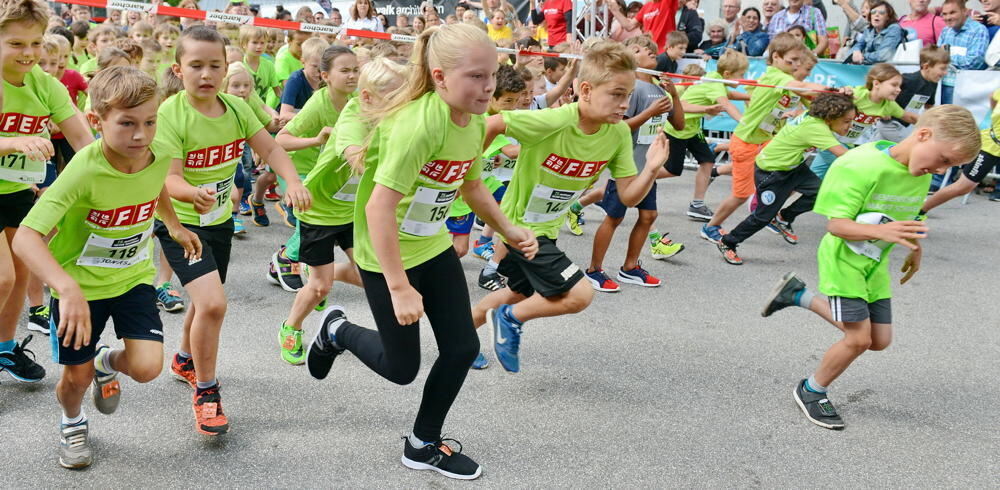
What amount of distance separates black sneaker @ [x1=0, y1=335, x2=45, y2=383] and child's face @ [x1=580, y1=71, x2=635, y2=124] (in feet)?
9.44

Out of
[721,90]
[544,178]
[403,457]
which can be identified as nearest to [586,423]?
[403,457]

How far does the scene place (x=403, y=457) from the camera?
129 inches

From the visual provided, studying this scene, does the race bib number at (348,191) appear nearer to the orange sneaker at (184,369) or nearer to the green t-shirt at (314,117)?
Result: the green t-shirt at (314,117)

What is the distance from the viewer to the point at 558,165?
428cm

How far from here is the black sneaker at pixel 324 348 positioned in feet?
11.6

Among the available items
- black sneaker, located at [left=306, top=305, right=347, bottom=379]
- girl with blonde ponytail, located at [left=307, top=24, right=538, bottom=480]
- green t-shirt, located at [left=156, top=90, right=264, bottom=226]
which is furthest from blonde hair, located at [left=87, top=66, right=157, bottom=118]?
black sneaker, located at [left=306, top=305, right=347, bottom=379]

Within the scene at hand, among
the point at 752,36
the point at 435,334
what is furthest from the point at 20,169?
the point at 752,36

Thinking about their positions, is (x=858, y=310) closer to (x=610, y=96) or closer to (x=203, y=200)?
(x=610, y=96)

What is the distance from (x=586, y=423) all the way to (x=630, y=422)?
0.65ft

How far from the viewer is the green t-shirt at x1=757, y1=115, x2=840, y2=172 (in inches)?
253

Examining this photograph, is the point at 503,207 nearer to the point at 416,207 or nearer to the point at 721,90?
the point at 416,207

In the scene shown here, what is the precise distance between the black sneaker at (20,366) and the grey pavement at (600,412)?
0.06 metres

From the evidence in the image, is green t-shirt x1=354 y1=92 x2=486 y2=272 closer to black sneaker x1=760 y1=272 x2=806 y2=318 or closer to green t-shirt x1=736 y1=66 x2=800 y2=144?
black sneaker x1=760 y1=272 x2=806 y2=318

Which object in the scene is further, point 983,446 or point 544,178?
point 544,178
